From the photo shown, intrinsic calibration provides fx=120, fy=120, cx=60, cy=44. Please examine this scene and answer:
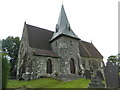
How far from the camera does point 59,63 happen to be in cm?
2306

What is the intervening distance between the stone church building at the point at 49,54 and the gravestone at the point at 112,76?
1167 centimetres

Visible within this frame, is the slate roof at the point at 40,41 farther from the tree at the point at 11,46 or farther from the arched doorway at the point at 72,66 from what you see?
the tree at the point at 11,46

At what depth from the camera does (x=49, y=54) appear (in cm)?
2225

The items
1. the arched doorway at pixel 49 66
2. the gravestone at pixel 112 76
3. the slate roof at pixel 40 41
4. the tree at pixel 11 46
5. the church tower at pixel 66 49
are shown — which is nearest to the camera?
the gravestone at pixel 112 76

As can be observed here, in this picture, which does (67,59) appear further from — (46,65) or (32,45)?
(32,45)

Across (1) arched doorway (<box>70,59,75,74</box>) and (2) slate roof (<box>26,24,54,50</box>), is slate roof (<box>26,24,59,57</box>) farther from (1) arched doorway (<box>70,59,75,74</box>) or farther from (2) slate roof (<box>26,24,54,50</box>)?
(1) arched doorway (<box>70,59,75,74</box>)

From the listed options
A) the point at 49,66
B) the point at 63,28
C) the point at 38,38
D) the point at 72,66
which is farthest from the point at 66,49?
the point at 38,38

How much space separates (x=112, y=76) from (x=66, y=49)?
13428 mm

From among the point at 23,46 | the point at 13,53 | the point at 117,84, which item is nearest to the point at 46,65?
the point at 23,46

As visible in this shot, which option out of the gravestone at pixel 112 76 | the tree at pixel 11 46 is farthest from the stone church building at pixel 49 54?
the gravestone at pixel 112 76

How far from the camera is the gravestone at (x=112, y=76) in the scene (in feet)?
35.3

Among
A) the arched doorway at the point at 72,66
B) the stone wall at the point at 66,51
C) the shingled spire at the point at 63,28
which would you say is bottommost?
the arched doorway at the point at 72,66

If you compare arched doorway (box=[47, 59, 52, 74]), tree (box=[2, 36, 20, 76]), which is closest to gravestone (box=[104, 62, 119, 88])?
arched doorway (box=[47, 59, 52, 74])

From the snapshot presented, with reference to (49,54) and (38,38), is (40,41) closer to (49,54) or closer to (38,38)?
(38,38)
